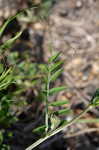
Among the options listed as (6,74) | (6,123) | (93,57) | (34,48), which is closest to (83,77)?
(93,57)

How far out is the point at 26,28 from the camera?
12.3 feet

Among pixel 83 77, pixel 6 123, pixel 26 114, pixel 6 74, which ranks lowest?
pixel 83 77

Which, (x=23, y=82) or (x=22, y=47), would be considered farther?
(x=22, y=47)

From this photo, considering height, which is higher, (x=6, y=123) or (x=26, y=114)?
(x=6, y=123)

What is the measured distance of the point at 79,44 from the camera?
3.60 metres

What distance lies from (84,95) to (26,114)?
0.53 metres

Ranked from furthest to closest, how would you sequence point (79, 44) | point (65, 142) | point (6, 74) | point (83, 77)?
point (79, 44), point (83, 77), point (65, 142), point (6, 74)

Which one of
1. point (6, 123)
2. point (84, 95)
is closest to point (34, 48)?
point (84, 95)

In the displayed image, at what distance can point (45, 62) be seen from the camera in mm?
3238

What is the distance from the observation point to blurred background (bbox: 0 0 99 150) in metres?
2.31

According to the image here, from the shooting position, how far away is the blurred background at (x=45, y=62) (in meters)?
2.31

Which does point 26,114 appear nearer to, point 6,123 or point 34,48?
→ point 6,123

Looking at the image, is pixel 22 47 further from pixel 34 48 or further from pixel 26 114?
pixel 26 114

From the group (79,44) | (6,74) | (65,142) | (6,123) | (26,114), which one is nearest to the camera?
(6,74)
